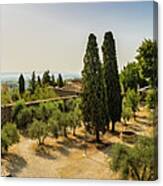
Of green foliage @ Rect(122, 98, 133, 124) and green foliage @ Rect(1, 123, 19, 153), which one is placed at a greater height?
green foliage @ Rect(122, 98, 133, 124)

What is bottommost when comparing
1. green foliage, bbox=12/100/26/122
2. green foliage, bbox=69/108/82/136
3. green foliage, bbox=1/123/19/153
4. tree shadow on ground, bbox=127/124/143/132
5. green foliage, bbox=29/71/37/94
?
green foliage, bbox=1/123/19/153

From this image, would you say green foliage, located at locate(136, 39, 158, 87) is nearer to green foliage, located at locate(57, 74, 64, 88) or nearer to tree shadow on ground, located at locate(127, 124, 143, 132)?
tree shadow on ground, located at locate(127, 124, 143, 132)

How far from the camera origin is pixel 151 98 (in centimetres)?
244

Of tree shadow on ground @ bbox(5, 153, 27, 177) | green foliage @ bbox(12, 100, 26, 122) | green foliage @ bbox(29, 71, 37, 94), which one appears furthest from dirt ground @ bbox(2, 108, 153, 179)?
green foliage @ bbox(29, 71, 37, 94)

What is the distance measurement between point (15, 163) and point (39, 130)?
0.57 feet

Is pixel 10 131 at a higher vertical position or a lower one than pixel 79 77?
lower

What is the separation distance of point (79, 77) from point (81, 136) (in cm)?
24

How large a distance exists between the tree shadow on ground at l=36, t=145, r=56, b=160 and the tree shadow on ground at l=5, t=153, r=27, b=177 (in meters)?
0.07

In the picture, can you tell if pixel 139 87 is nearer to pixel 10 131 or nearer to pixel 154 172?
pixel 154 172

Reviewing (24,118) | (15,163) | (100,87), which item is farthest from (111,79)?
(15,163)

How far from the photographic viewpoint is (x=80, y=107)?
8.27ft

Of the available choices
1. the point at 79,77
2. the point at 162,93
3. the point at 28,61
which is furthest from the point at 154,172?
the point at 28,61

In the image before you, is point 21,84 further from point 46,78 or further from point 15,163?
point 15,163

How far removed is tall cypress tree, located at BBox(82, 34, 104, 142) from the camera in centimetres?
250
